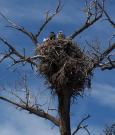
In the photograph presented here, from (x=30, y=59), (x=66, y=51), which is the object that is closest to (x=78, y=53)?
(x=66, y=51)

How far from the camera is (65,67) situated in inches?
526

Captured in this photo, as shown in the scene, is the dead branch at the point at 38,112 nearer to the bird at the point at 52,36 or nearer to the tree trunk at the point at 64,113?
the tree trunk at the point at 64,113

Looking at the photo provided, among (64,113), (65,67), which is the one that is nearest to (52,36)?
(65,67)

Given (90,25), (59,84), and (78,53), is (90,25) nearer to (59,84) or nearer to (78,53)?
(78,53)

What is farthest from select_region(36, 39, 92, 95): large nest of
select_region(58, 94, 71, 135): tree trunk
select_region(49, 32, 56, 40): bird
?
select_region(49, 32, 56, 40): bird

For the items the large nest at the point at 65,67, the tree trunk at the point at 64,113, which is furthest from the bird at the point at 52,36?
the tree trunk at the point at 64,113

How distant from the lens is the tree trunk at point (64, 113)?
13.1m

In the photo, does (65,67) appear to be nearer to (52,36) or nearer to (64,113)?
(64,113)

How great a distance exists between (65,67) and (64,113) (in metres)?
1.13

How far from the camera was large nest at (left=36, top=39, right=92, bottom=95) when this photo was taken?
43.8 feet

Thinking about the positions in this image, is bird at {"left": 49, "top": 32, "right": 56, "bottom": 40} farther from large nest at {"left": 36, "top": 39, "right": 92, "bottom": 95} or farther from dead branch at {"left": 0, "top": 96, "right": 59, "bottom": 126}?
dead branch at {"left": 0, "top": 96, "right": 59, "bottom": 126}

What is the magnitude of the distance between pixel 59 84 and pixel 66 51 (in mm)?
950

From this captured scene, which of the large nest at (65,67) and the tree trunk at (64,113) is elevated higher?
the large nest at (65,67)

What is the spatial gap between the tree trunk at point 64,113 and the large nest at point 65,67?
253 millimetres
